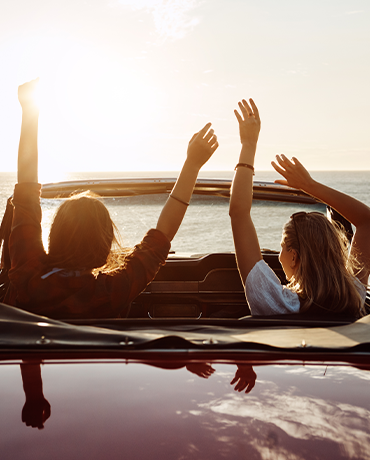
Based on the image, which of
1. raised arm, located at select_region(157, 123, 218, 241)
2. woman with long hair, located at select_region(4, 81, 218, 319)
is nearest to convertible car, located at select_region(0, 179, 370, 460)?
woman with long hair, located at select_region(4, 81, 218, 319)

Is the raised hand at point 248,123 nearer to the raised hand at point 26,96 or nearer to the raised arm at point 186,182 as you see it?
the raised arm at point 186,182

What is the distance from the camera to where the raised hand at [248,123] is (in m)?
2.43

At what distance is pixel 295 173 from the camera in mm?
2496

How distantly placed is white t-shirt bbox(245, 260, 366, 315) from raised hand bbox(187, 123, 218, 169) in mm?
579

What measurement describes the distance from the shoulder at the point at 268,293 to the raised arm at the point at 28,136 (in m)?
1.14

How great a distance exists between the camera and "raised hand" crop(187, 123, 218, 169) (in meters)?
2.22

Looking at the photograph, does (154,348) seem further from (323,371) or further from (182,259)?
(182,259)

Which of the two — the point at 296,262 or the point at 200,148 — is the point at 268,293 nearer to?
the point at 296,262

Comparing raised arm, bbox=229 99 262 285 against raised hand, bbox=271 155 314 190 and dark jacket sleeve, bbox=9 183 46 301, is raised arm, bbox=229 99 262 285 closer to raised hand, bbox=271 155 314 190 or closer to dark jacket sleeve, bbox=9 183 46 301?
raised hand, bbox=271 155 314 190

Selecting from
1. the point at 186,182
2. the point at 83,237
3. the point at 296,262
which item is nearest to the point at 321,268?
the point at 296,262

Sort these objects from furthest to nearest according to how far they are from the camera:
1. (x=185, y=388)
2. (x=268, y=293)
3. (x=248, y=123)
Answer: (x=248, y=123)
(x=268, y=293)
(x=185, y=388)

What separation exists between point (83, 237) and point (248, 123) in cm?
112

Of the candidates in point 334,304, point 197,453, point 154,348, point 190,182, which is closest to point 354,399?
point 197,453

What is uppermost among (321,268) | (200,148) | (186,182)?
(200,148)
